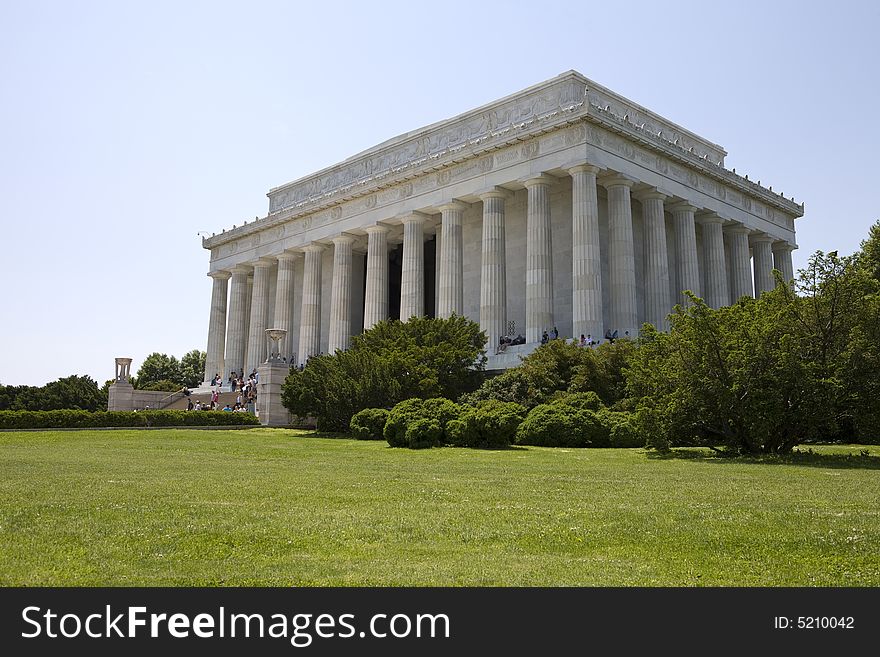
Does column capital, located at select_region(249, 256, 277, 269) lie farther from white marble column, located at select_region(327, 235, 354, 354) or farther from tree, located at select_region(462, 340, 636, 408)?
tree, located at select_region(462, 340, 636, 408)

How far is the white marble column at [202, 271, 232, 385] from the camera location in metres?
86.6

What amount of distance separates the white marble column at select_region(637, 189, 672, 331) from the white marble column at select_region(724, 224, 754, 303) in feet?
38.2

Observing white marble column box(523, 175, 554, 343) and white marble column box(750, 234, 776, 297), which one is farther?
white marble column box(750, 234, 776, 297)

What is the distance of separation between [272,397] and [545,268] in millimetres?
22021

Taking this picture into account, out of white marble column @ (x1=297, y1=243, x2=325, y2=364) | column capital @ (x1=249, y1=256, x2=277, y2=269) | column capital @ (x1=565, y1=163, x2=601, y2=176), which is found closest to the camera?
column capital @ (x1=565, y1=163, x2=601, y2=176)

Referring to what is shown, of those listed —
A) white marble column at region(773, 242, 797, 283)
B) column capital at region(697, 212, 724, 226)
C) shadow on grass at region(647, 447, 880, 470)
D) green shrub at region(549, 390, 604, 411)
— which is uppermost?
column capital at region(697, 212, 724, 226)

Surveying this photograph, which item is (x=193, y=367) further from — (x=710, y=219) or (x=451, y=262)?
(x=710, y=219)

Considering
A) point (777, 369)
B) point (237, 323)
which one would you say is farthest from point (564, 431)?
point (237, 323)

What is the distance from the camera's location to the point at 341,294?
74438 millimetres

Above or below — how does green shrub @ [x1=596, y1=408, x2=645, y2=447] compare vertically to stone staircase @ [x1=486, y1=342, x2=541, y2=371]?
below

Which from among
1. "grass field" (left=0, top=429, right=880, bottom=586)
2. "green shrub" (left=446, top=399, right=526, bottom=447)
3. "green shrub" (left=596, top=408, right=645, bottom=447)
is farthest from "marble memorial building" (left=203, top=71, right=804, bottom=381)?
"grass field" (left=0, top=429, right=880, bottom=586)

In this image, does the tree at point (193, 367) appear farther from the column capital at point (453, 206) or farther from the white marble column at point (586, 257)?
the white marble column at point (586, 257)

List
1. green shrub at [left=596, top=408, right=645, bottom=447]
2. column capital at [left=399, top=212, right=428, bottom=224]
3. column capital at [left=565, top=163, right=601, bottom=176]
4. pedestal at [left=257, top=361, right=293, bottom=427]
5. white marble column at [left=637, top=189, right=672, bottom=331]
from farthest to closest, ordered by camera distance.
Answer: column capital at [left=399, top=212, right=428, bottom=224], white marble column at [left=637, top=189, right=672, bottom=331], column capital at [left=565, top=163, right=601, bottom=176], pedestal at [left=257, top=361, right=293, bottom=427], green shrub at [left=596, top=408, right=645, bottom=447]
